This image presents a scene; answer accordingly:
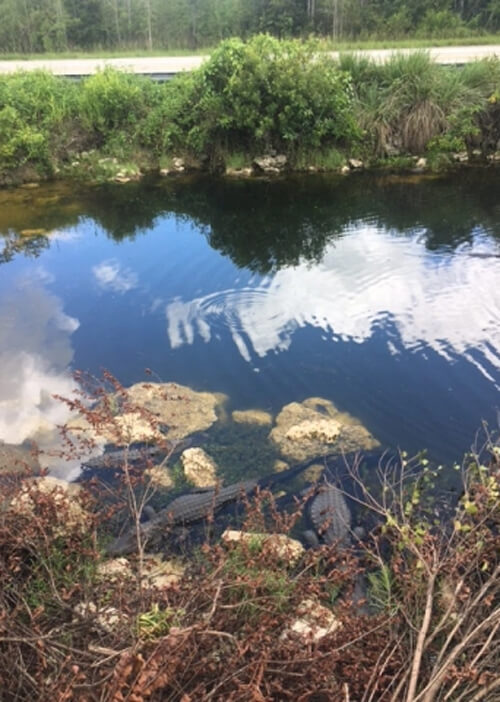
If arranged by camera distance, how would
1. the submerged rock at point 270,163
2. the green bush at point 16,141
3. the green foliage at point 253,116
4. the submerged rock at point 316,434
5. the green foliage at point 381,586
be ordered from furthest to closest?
the submerged rock at point 270,163 → the green foliage at point 253,116 → the green bush at point 16,141 → the submerged rock at point 316,434 → the green foliage at point 381,586

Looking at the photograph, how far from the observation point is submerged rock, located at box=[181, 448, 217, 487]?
218 inches

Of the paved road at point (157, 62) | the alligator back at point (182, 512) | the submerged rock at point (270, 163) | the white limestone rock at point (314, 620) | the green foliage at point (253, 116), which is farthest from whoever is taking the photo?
the paved road at point (157, 62)

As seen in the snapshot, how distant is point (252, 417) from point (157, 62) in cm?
1863

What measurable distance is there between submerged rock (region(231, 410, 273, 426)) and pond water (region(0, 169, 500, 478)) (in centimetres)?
13

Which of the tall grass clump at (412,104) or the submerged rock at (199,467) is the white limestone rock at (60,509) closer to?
the submerged rock at (199,467)

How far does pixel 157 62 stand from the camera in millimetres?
20641

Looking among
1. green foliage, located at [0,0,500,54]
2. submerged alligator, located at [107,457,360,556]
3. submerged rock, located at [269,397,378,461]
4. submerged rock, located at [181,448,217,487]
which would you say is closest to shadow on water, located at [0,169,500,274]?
submerged rock, located at [269,397,378,461]

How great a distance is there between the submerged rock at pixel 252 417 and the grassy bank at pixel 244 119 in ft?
32.2

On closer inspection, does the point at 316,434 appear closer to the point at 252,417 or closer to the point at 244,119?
the point at 252,417

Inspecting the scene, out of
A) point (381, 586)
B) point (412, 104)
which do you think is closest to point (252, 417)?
point (381, 586)

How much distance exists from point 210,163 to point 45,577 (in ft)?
43.0

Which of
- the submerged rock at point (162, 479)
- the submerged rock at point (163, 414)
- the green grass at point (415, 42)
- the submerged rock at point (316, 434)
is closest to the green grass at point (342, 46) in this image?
the green grass at point (415, 42)

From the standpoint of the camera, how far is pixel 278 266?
10031 millimetres

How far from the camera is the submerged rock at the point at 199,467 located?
218 inches
